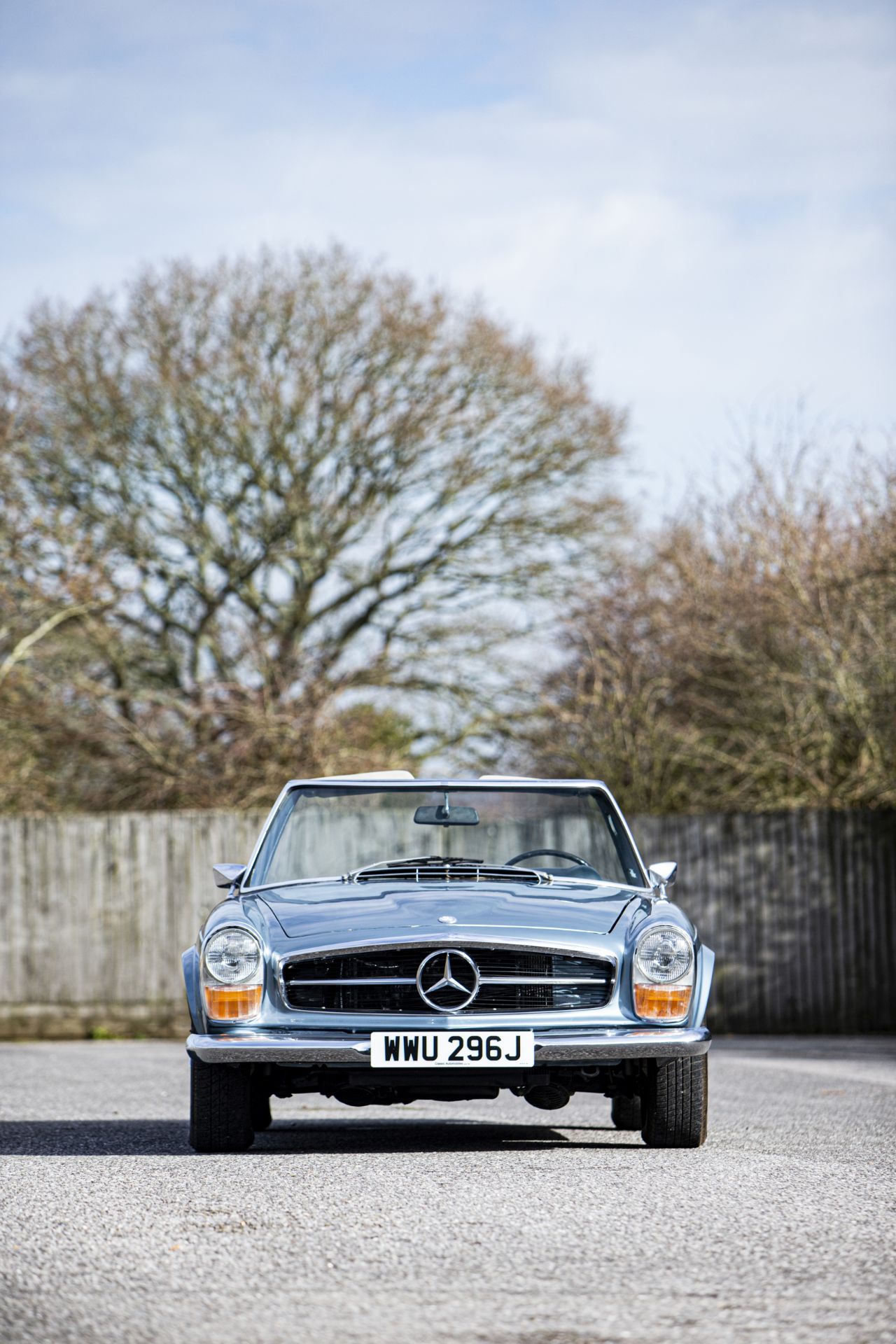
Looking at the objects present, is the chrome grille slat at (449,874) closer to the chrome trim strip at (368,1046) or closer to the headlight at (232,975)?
the headlight at (232,975)

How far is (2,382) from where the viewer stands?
2070 centimetres

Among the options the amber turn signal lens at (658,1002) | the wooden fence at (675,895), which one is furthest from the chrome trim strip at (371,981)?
the wooden fence at (675,895)

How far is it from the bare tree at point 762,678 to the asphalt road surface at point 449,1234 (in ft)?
28.9

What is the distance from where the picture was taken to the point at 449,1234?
4.63m

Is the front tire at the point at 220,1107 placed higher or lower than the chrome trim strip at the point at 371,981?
lower

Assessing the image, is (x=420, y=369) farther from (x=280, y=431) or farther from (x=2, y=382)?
(x=2, y=382)

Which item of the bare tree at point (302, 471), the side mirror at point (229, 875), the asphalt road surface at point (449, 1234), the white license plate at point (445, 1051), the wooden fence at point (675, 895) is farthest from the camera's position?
the bare tree at point (302, 471)

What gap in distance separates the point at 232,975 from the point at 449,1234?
1.94 meters

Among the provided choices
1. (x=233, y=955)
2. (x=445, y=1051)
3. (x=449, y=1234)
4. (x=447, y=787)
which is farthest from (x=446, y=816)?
(x=449, y=1234)

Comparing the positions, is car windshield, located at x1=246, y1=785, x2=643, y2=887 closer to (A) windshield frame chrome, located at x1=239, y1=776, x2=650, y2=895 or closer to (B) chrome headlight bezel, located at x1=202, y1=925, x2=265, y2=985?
(A) windshield frame chrome, located at x1=239, y1=776, x2=650, y2=895

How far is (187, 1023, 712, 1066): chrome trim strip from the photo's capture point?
20.2ft

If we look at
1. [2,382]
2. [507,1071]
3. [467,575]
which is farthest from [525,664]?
[507,1071]

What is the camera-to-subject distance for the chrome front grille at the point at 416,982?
6293mm

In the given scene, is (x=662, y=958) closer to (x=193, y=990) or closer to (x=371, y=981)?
(x=371, y=981)
